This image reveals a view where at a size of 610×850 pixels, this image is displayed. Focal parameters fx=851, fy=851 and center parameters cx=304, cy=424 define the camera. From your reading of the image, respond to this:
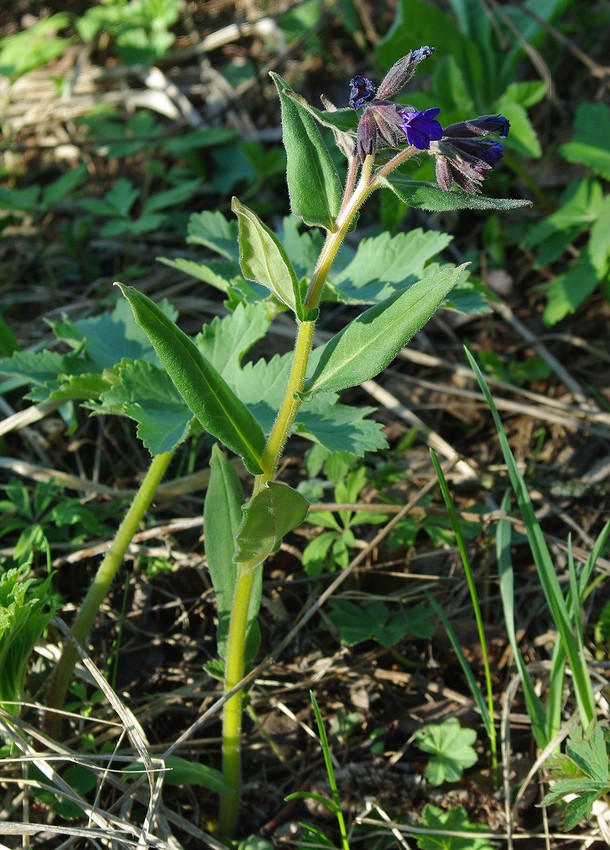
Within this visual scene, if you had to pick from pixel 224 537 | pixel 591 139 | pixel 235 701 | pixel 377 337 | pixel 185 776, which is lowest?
pixel 185 776

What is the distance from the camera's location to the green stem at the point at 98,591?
1.95 metres

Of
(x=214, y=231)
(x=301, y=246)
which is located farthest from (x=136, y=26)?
(x=301, y=246)

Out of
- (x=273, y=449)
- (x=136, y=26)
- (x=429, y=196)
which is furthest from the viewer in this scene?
(x=136, y=26)

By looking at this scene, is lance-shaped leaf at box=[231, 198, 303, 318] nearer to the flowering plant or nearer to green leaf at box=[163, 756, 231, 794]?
the flowering plant

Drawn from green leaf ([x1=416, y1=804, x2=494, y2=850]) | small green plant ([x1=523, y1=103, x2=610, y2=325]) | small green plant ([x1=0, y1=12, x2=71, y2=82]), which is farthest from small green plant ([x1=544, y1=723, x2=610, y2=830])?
small green plant ([x1=0, y1=12, x2=71, y2=82])

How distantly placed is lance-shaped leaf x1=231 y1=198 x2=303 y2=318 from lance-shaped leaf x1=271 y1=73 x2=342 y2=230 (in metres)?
0.09

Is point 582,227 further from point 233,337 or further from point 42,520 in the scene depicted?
point 42,520

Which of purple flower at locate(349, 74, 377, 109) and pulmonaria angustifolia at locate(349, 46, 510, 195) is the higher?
purple flower at locate(349, 74, 377, 109)

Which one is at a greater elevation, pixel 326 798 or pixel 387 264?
pixel 387 264

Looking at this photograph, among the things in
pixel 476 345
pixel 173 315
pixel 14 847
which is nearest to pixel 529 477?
pixel 476 345

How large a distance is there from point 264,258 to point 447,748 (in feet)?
4.09

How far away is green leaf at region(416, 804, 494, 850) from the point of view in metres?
A: 1.84

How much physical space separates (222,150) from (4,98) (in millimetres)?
1244

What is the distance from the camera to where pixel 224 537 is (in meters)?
1.89
